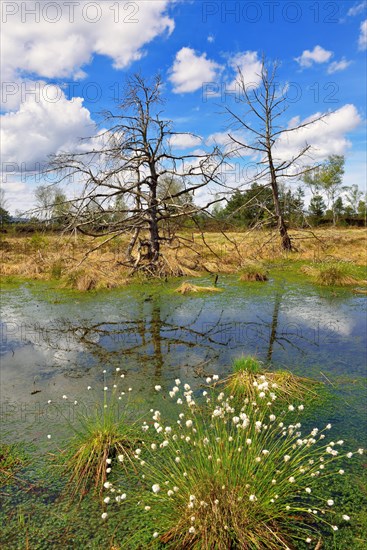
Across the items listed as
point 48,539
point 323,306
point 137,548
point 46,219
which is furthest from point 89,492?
point 46,219

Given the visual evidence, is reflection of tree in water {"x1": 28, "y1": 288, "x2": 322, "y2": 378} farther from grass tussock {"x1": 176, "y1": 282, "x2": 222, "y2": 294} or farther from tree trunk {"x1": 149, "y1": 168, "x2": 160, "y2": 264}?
tree trunk {"x1": 149, "y1": 168, "x2": 160, "y2": 264}

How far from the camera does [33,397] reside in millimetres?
5375

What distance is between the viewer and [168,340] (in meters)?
7.66

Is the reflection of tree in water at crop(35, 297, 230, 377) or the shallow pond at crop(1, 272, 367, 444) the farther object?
the reflection of tree in water at crop(35, 297, 230, 377)

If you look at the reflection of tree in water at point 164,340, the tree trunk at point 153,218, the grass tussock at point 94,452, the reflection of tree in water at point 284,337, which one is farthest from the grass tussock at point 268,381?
the tree trunk at point 153,218

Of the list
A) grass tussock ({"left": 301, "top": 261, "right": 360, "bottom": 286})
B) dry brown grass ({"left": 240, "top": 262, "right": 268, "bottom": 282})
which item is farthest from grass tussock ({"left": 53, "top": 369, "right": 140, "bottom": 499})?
grass tussock ({"left": 301, "top": 261, "right": 360, "bottom": 286})

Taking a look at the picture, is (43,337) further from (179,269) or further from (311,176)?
(311,176)

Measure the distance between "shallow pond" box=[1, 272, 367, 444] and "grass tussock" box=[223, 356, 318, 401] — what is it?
0.38m

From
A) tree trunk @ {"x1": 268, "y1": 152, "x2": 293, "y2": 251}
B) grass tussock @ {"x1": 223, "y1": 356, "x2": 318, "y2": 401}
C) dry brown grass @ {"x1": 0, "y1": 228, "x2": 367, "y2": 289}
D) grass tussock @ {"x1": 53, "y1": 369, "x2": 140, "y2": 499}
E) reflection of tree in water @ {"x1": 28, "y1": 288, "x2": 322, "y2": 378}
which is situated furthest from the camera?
tree trunk @ {"x1": 268, "y1": 152, "x2": 293, "y2": 251}

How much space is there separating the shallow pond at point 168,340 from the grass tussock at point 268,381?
0.38 meters

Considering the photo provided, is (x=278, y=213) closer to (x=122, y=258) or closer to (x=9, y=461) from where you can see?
(x=122, y=258)

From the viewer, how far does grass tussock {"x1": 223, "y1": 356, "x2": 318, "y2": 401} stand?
202 inches

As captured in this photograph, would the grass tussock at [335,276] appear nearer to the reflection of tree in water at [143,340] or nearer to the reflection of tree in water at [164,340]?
the reflection of tree in water at [164,340]

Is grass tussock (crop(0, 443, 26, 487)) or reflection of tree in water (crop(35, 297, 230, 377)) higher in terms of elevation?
reflection of tree in water (crop(35, 297, 230, 377))
